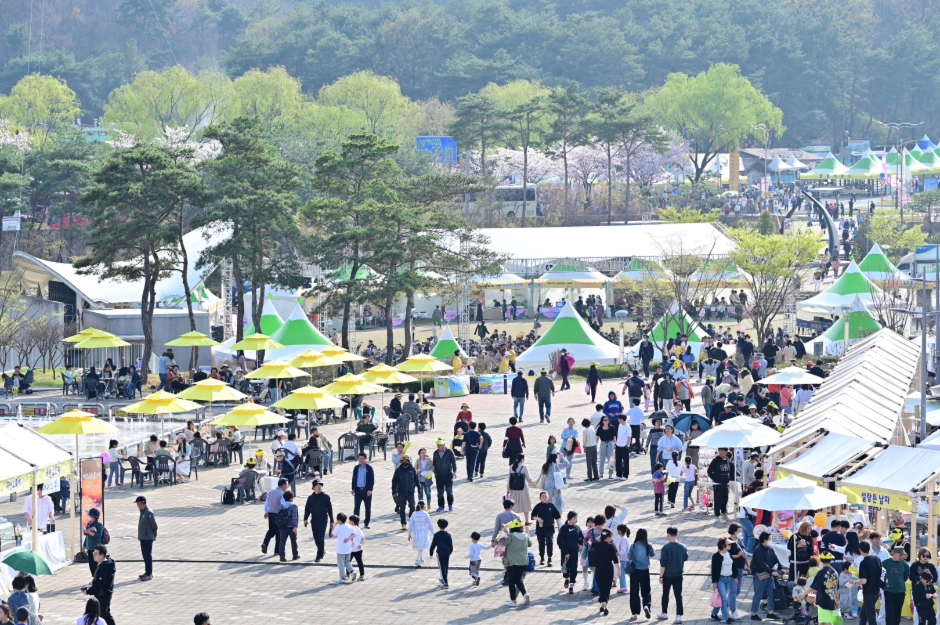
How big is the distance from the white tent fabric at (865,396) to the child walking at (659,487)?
167 centimetres

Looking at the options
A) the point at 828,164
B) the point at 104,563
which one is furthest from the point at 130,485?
the point at 828,164

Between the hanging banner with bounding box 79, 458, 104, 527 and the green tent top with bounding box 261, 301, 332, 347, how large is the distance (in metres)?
15.2

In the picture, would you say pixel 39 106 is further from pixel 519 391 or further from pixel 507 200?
pixel 519 391

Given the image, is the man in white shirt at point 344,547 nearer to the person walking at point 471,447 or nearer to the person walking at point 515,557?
the person walking at point 515,557

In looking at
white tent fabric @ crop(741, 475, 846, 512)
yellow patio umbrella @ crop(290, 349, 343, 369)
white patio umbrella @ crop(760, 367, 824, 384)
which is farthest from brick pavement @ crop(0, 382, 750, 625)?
yellow patio umbrella @ crop(290, 349, 343, 369)

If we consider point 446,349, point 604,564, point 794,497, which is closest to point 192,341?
point 446,349

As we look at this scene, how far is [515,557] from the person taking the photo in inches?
536

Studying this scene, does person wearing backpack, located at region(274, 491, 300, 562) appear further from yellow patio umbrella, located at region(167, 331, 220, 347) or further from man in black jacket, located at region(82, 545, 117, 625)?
yellow patio umbrella, located at region(167, 331, 220, 347)

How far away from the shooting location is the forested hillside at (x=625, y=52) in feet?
359

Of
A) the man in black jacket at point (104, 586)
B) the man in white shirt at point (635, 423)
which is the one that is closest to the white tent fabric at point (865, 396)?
the man in white shirt at point (635, 423)

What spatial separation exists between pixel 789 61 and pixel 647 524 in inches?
3952

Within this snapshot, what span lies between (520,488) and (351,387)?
7726 millimetres

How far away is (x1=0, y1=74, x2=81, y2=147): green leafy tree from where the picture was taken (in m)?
90.2

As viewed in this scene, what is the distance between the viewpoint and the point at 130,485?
69.2ft
